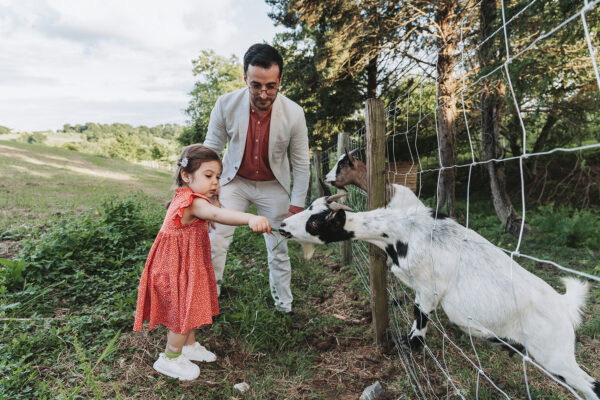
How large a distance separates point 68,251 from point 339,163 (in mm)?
3509

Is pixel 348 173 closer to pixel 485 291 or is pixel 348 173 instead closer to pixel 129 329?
pixel 485 291

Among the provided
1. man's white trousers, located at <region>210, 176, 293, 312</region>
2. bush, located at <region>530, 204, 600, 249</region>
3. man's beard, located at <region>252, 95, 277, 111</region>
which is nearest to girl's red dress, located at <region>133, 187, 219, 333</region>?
man's white trousers, located at <region>210, 176, 293, 312</region>

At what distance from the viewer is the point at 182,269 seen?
229cm

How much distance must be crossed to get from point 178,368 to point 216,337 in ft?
1.61

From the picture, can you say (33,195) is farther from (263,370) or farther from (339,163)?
(263,370)

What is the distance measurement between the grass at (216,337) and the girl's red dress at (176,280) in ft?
1.47

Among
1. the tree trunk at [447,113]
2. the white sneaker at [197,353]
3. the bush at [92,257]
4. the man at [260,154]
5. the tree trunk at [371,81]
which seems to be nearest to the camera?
the white sneaker at [197,353]

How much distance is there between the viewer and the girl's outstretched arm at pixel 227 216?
2060 millimetres

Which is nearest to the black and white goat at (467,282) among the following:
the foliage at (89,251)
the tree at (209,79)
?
the foliage at (89,251)

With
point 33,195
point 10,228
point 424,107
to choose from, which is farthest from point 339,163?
point 33,195

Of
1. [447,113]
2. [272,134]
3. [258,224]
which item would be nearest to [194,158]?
[258,224]

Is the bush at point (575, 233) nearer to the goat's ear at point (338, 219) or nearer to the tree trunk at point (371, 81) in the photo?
the goat's ear at point (338, 219)

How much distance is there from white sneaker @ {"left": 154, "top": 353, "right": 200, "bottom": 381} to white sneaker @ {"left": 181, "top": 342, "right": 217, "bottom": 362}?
0.43 feet

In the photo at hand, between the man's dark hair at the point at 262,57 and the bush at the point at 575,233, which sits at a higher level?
the man's dark hair at the point at 262,57
